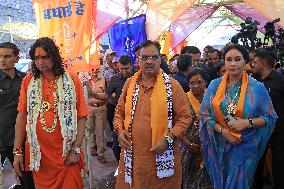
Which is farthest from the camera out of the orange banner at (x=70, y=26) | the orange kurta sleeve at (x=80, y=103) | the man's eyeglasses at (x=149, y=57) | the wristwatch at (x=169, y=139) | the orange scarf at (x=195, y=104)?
the orange banner at (x=70, y=26)

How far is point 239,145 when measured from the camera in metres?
3.59

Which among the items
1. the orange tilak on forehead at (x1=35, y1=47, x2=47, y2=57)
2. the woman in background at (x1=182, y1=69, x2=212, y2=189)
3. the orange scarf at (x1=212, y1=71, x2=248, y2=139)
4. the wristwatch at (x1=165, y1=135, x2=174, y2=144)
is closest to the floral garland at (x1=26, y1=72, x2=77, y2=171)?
the orange tilak on forehead at (x1=35, y1=47, x2=47, y2=57)

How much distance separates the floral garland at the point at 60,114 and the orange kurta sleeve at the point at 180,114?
3.01ft

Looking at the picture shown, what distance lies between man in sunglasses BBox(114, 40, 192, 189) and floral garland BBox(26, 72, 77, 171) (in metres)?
0.42

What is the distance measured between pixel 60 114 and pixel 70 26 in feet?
5.41

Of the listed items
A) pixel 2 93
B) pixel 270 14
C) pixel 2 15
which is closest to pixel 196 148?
pixel 2 93

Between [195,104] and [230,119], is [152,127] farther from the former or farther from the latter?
[195,104]

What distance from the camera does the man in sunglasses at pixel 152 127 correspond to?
3.33m

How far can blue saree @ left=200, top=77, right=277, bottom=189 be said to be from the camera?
3555 millimetres

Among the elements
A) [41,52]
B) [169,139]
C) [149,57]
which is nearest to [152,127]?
[169,139]

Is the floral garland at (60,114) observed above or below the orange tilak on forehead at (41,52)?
below

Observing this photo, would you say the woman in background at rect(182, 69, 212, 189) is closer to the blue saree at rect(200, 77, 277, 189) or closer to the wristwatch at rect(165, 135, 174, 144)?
the blue saree at rect(200, 77, 277, 189)

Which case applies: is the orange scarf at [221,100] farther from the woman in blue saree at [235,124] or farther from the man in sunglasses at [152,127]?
the man in sunglasses at [152,127]

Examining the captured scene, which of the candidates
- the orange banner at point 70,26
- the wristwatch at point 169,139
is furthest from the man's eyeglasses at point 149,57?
the orange banner at point 70,26
